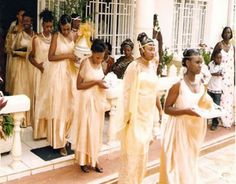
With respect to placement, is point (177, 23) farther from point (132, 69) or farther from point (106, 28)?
point (132, 69)

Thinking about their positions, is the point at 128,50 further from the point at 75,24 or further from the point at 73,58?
the point at 73,58

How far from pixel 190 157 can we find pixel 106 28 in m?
4.43

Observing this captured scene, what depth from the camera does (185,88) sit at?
4098 millimetres

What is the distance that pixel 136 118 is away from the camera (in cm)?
428

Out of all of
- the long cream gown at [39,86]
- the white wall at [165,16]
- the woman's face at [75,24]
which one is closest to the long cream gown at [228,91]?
the white wall at [165,16]

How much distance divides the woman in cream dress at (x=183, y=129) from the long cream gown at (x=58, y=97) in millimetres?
1598

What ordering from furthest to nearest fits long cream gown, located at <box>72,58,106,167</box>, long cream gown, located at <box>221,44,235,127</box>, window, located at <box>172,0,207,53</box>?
window, located at <box>172,0,207,53</box> → long cream gown, located at <box>221,44,235,127</box> → long cream gown, located at <box>72,58,106,167</box>

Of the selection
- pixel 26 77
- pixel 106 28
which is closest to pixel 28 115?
pixel 26 77

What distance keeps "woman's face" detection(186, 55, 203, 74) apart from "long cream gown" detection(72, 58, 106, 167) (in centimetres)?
121

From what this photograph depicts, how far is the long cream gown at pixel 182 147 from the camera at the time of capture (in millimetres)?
4203

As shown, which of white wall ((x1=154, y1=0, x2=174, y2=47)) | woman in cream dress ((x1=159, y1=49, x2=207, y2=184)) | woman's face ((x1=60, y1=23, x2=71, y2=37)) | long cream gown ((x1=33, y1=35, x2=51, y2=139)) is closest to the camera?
woman in cream dress ((x1=159, y1=49, x2=207, y2=184))

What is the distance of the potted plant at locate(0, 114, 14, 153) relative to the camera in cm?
498

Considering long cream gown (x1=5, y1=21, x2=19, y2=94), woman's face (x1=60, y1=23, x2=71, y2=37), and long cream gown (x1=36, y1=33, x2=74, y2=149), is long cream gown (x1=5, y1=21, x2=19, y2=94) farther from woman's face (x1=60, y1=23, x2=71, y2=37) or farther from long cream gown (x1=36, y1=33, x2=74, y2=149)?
woman's face (x1=60, y1=23, x2=71, y2=37)

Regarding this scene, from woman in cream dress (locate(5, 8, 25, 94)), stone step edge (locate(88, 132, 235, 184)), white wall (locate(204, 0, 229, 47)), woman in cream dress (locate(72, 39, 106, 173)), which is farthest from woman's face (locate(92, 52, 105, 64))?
white wall (locate(204, 0, 229, 47))
